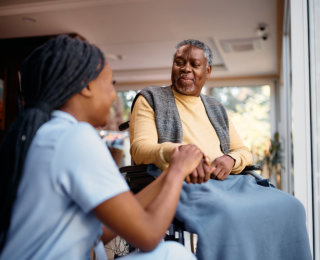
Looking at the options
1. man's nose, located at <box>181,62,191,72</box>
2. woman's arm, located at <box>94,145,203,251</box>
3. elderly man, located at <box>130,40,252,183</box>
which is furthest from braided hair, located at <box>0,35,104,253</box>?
man's nose, located at <box>181,62,191,72</box>

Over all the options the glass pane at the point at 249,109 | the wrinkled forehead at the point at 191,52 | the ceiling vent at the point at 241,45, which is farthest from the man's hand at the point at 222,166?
the glass pane at the point at 249,109

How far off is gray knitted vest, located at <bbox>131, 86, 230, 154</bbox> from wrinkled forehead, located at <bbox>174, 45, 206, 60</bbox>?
18cm

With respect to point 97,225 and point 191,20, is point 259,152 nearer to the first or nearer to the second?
point 191,20

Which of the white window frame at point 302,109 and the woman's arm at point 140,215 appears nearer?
the woman's arm at point 140,215

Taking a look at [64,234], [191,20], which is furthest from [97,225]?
[191,20]

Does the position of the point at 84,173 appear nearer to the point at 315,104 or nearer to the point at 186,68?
the point at 186,68

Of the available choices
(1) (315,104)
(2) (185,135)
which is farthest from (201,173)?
(1) (315,104)

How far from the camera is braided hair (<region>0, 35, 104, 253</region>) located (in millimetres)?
835

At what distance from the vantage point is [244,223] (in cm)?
130

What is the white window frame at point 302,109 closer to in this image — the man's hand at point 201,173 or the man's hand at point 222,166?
the man's hand at point 222,166

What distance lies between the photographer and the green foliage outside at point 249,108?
347 inches

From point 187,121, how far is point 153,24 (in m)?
3.98

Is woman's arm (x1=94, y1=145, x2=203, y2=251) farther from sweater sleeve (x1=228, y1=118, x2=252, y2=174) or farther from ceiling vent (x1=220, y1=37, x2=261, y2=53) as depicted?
ceiling vent (x1=220, y1=37, x2=261, y2=53)

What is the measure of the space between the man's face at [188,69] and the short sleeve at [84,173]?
1.02 metres
